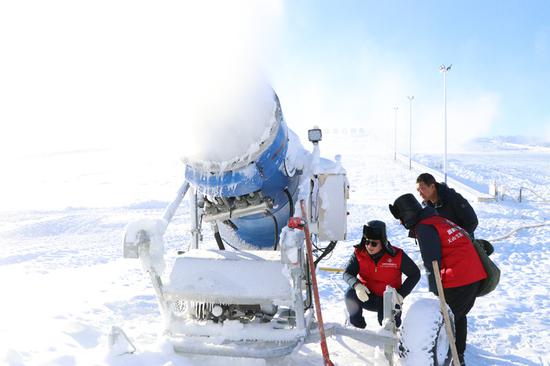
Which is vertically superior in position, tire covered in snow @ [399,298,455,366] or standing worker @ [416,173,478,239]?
standing worker @ [416,173,478,239]

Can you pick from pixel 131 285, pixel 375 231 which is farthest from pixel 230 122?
pixel 131 285

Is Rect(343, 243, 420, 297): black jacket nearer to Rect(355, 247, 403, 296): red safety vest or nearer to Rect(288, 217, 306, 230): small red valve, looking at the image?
Rect(355, 247, 403, 296): red safety vest

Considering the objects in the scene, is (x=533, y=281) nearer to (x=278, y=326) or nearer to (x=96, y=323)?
(x=278, y=326)

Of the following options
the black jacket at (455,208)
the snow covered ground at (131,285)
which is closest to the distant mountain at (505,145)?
the snow covered ground at (131,285)

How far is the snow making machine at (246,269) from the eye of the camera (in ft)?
14.4

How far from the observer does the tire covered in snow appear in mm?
4020

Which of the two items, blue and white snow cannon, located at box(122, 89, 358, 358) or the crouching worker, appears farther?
the crouching worker

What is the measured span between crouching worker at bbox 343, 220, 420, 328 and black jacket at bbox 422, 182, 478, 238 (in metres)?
0.74

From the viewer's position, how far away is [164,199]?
876 inches

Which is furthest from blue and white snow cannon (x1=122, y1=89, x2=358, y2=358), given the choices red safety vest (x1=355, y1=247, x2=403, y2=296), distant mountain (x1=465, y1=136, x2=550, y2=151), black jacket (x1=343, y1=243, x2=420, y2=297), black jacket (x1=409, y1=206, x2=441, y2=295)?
distant mountain (x1=465, y1=136, x2=550, y2=151)

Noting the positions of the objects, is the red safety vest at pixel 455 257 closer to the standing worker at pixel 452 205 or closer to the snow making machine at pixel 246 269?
the snow making machine at pixel 246 269

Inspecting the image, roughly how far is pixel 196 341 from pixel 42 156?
58.3 m

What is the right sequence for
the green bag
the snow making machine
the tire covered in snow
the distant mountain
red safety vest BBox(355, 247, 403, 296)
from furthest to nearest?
the distant mountain → red safety vest BBox(355, 247, 403, 296) → the green bag → the snow making machine → the tire covered in snow

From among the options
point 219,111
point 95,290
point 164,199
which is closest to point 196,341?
point 219,111
